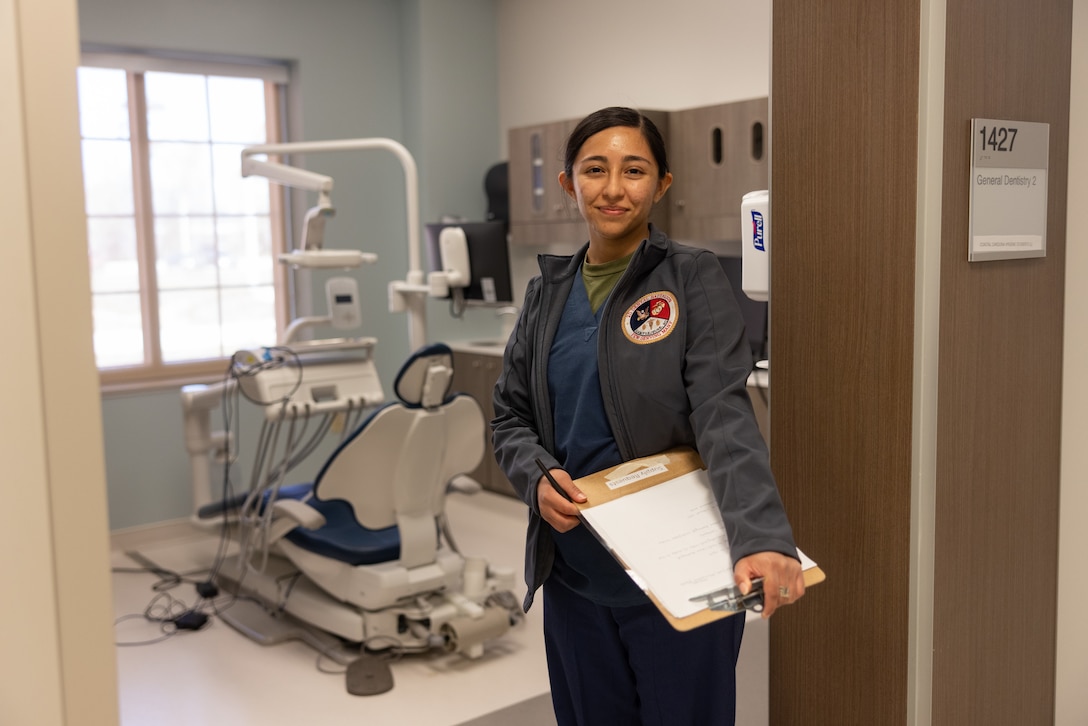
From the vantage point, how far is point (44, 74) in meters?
1.27

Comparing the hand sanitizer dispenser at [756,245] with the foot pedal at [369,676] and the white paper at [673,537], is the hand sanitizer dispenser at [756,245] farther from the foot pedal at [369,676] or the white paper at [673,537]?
the foot pedal at [369,676]

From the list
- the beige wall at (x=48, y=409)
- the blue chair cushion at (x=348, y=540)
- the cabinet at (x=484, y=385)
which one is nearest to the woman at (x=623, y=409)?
the beige wall at (x=48, y=409)

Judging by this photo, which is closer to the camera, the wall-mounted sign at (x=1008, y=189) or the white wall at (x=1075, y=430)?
the wall-mounted sign at (x=1008, y=189)

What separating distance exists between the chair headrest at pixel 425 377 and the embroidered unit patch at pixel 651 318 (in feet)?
5.99

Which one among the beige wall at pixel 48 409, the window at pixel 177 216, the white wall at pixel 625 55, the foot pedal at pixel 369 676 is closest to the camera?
the beige wall at pixel 48 409

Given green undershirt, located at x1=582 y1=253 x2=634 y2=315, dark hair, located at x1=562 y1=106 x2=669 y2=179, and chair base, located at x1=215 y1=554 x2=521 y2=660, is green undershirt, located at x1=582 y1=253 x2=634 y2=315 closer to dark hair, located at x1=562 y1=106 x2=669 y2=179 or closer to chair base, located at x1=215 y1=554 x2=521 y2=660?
dark hair, located at x1=562 y1=106 x2=669 y2=179

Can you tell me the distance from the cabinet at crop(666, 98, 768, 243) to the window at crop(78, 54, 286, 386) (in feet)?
7.49

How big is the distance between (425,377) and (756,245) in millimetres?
1537

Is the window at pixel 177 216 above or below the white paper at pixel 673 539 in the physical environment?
above

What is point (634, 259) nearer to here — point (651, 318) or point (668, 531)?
point (651, 318)

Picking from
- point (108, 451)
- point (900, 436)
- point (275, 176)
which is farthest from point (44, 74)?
point (108, 451)

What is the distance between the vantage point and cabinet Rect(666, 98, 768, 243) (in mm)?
4469

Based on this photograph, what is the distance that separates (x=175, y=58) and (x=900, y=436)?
4.56 m

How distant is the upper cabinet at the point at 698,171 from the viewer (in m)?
4.48
